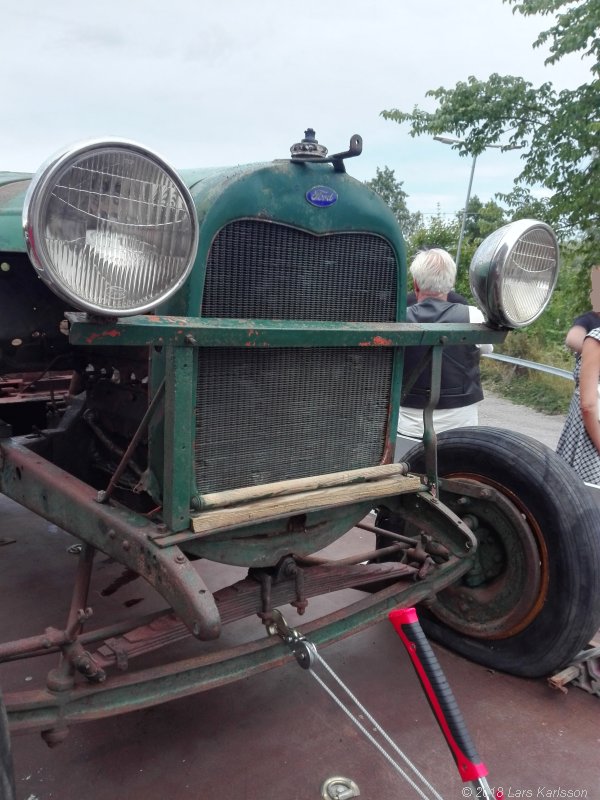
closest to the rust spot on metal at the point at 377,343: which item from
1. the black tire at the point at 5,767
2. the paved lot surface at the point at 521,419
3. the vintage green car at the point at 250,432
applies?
the vintage green car at the point at 250,432

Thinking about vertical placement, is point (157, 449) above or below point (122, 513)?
above

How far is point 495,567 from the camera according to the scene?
2.58m

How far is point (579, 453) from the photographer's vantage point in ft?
10.5

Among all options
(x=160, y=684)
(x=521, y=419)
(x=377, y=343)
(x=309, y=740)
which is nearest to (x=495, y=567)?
(x=309, y=740)

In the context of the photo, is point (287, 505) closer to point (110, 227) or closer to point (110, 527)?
point (110, 527)

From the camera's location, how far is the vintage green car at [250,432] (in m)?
1.59

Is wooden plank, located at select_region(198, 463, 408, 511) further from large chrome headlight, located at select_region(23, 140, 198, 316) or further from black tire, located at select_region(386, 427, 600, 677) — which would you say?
large chrome headlight, located at select_region(23, 140, 198, 316)

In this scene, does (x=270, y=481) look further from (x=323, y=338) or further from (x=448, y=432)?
(x=448, y=432)

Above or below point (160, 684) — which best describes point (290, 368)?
above

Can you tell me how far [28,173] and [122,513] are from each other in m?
1.69

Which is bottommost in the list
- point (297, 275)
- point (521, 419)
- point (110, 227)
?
point (521, 419)

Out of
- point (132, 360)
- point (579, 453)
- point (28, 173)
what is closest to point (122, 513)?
point (132, 360)

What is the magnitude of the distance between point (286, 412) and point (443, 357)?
50.2 inches

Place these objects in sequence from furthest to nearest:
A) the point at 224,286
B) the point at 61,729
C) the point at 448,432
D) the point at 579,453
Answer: the point at 579,453, the point at 448,432, the point at 224,286, the point at 61,729
